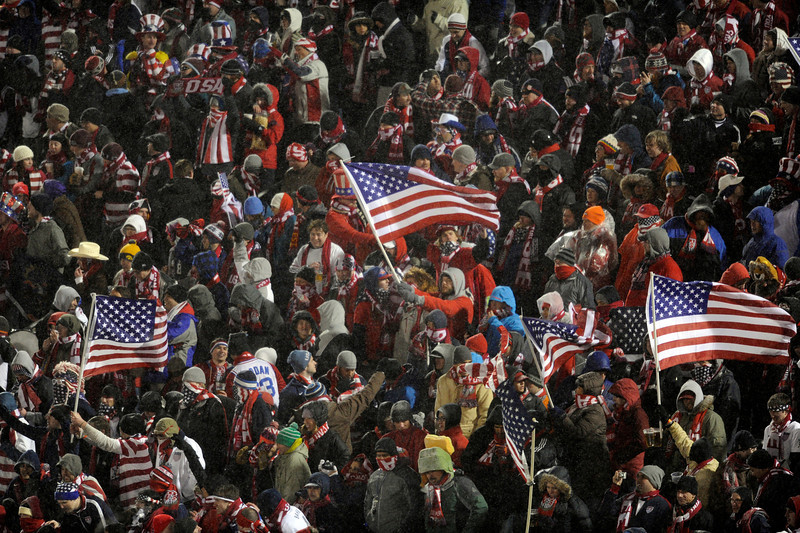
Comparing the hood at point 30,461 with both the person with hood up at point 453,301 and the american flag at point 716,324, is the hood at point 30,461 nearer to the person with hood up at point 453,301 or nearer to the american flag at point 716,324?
the person with hood up at point 453,301

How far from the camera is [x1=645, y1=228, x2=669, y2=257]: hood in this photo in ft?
56.4

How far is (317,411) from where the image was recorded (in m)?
16.2

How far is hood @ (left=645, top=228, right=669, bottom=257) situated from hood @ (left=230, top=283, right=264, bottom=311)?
425cm

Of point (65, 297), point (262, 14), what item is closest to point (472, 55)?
point (262, 14)

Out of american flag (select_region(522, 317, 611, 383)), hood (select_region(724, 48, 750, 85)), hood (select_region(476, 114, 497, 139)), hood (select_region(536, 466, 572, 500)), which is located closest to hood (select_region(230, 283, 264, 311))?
Answer: hood (select_region(476, 114, 497, 139))

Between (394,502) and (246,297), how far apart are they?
3734 mm

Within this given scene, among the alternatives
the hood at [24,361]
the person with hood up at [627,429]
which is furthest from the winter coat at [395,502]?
the hood at [24,361]

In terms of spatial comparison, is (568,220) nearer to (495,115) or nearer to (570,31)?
(495,115)

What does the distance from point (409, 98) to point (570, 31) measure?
3.04 m

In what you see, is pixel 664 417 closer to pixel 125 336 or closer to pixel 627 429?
pixel 627 429

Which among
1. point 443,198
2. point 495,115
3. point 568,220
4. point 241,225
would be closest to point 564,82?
point 495,115

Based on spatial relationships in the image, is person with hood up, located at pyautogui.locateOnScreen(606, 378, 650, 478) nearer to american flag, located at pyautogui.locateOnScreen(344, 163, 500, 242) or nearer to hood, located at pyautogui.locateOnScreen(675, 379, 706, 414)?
hood, located at pyautogui.locateOnScreen(675, 379, 706, 414)

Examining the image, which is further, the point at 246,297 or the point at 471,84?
the point at 471,84

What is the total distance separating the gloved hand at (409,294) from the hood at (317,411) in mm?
1335
